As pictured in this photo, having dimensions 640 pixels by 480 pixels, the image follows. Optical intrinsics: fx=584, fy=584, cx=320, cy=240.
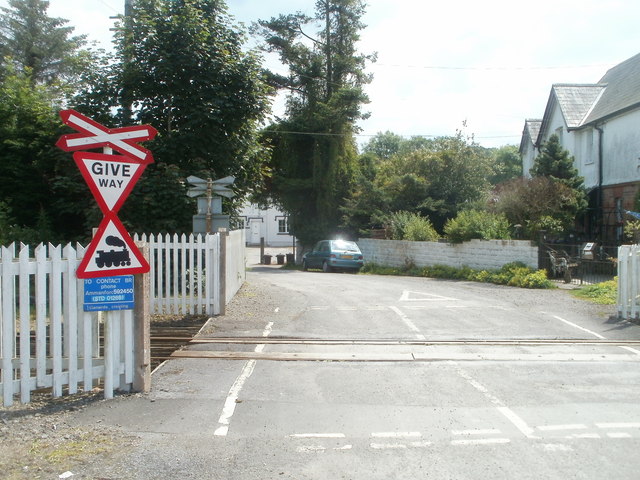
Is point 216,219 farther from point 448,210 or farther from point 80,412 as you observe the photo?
point 448,210

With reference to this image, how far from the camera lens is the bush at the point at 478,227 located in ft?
66.2

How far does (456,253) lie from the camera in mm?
21516

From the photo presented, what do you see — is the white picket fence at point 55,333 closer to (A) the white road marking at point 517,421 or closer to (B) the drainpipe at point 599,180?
(A) the white road marking at point 517,421

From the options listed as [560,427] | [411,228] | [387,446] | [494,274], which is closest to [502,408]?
[560,427]

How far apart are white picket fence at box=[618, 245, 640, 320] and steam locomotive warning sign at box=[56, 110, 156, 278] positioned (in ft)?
28.6

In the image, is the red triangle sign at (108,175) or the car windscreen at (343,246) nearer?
the red triangle sign at (108,175)

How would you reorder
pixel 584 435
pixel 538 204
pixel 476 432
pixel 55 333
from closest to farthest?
1. pixel 584 435
2. pixel 476 432
3. pixel 55 333
4. pixel 538 204

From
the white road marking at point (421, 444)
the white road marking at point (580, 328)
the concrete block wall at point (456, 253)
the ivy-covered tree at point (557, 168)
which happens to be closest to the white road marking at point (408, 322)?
the white road marking at point (580, 328)

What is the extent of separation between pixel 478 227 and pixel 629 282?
391 inches

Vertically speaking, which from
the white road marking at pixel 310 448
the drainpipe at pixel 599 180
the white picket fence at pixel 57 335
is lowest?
the white road marking at pixel 310 448

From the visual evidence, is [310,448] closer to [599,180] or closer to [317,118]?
[599,180]

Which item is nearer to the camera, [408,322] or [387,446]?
[387,446]

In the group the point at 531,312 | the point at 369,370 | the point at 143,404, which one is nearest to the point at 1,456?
the point at 143,404

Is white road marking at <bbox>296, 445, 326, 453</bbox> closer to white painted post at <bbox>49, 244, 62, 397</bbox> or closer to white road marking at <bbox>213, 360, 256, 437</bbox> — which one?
white road marking at <bbox>213, 360, 256, 437</bbox>
